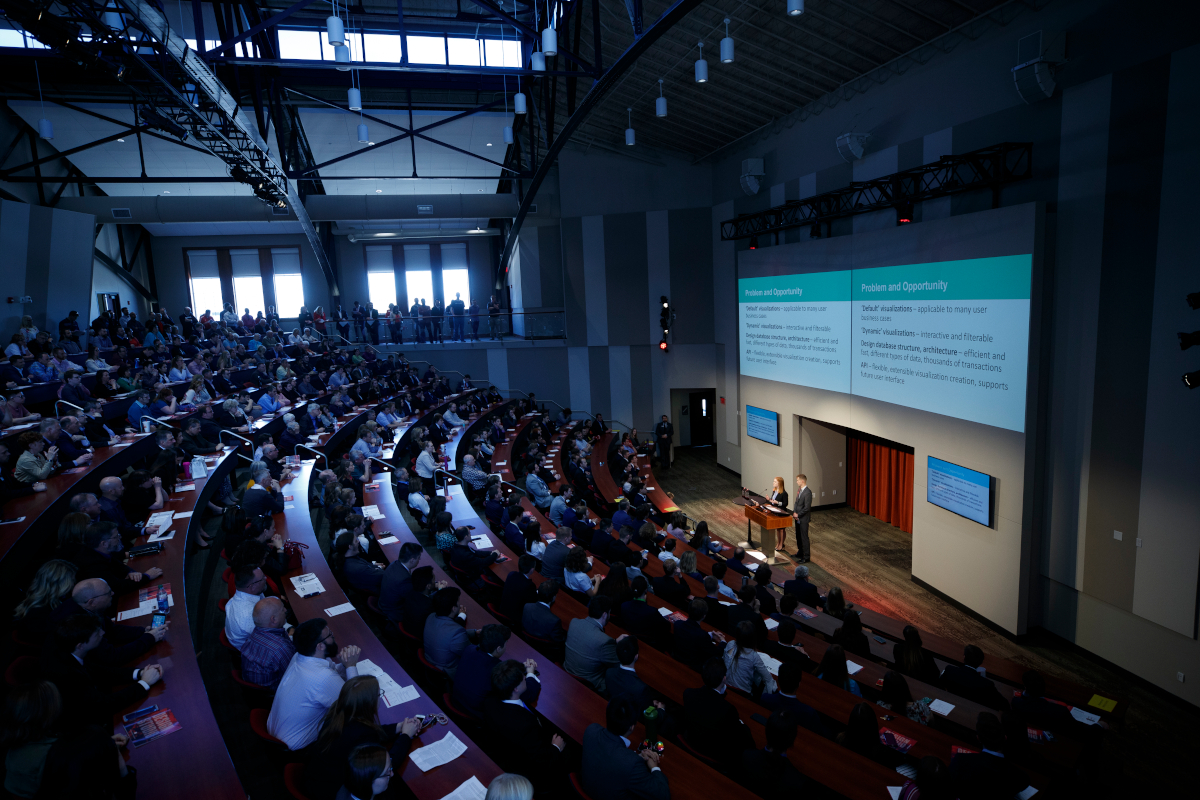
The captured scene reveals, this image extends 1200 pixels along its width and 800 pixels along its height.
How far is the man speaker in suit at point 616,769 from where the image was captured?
297cm

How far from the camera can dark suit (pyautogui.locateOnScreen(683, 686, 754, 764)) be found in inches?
139

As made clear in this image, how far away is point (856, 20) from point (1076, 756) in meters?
9.00

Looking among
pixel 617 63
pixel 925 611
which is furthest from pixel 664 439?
pixel 617 63

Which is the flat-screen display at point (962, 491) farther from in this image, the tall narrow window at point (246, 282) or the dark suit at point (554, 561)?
the tall narrow window at point (246, 282)

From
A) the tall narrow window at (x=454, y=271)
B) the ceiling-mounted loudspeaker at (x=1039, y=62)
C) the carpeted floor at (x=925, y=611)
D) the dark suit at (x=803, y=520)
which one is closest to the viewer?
the carpeted floor at (x=925, y=611)

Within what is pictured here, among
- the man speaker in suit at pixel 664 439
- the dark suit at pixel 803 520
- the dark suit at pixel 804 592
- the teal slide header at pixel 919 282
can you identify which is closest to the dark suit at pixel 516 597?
the dark suit at pixel 804 592

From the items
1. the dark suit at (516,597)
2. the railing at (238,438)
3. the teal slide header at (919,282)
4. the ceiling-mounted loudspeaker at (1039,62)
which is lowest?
the dark suit at (516,597)

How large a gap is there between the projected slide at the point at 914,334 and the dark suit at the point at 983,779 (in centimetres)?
510

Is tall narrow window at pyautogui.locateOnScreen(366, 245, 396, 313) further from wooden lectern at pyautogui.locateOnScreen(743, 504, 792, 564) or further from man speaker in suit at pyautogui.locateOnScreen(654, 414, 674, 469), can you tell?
wooden lectern at pyautogui.locateOnScreen(743, 504, 792, 564)

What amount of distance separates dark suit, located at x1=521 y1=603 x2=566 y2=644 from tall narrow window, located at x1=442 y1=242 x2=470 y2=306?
1826cm

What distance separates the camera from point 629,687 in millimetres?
3971

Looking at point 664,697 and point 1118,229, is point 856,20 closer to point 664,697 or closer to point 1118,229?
point 1118,229

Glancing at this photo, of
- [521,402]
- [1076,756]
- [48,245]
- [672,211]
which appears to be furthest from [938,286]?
[48,245]

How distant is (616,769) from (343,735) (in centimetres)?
131
